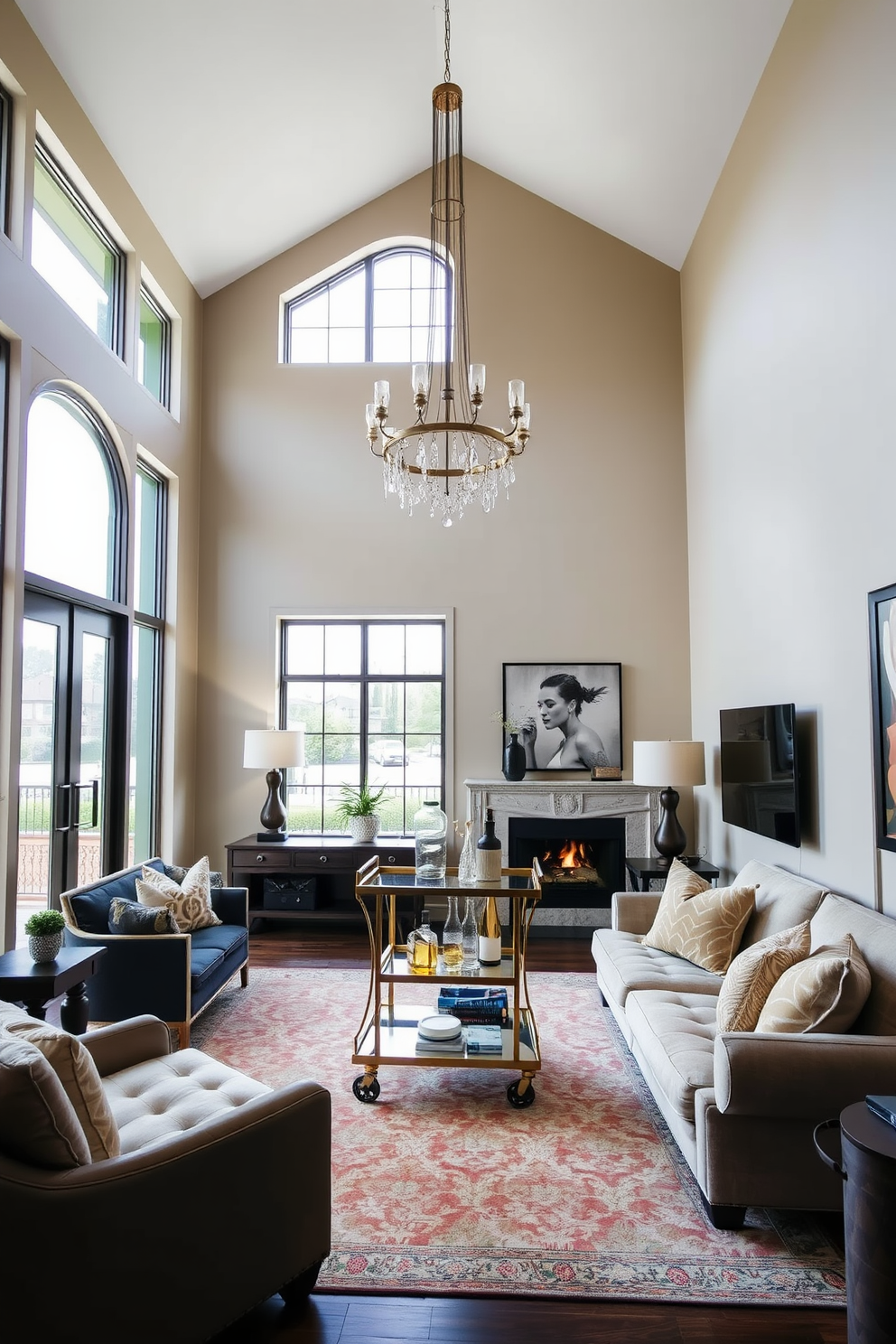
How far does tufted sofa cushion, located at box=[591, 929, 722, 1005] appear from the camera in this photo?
12.1 feet

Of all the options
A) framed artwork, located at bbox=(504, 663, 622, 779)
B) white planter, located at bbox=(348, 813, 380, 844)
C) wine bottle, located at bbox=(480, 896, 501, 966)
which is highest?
framed artwork, located at bbox=(504, 663, 622, 779)

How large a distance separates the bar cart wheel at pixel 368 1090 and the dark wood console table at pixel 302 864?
2.63 m

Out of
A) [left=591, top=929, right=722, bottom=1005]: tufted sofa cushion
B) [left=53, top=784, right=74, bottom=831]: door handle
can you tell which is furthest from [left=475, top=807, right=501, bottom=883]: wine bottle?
[left=53, top=784, right=74, bottom=831]: door handle

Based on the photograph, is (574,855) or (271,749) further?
(574,855)

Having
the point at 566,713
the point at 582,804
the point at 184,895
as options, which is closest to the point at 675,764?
the point at 582,804

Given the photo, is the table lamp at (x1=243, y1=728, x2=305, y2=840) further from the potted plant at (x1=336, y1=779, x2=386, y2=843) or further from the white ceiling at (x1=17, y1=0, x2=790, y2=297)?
the white ceiling at (x1=17, y1=0, x2=790, y2=297)

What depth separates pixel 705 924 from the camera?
3973 millimetres

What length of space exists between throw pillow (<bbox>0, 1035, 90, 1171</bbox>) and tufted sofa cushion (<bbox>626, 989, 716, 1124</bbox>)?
179cm

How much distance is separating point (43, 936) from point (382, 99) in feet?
18.5

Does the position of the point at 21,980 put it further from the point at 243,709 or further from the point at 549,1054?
the point at 243,709

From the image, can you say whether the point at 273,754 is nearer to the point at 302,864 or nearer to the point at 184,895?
the point at 302,864

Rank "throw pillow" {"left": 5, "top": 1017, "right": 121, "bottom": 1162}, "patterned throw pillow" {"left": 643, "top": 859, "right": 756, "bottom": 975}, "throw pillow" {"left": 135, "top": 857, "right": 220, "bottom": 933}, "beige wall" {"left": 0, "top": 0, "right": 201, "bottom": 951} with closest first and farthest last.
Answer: "throw pillow" {"left": 5, "top": 1017, "right": 121, "bottom": 1162}, "patterned throw pillow" {"left": 643, "top": 859, "right": 756, "bottom": 975}, "beige wall" {"left": 0, "top": 0, "right": 201, "bottom": 951}, "throw pillow" {"left": 135, "top": 857, "right": 220, "bottom": 933}

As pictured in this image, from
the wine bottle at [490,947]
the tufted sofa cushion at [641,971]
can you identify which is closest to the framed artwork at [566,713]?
the tufted sofa cushion at [641,971]

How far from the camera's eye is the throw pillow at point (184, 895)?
14.4ft
